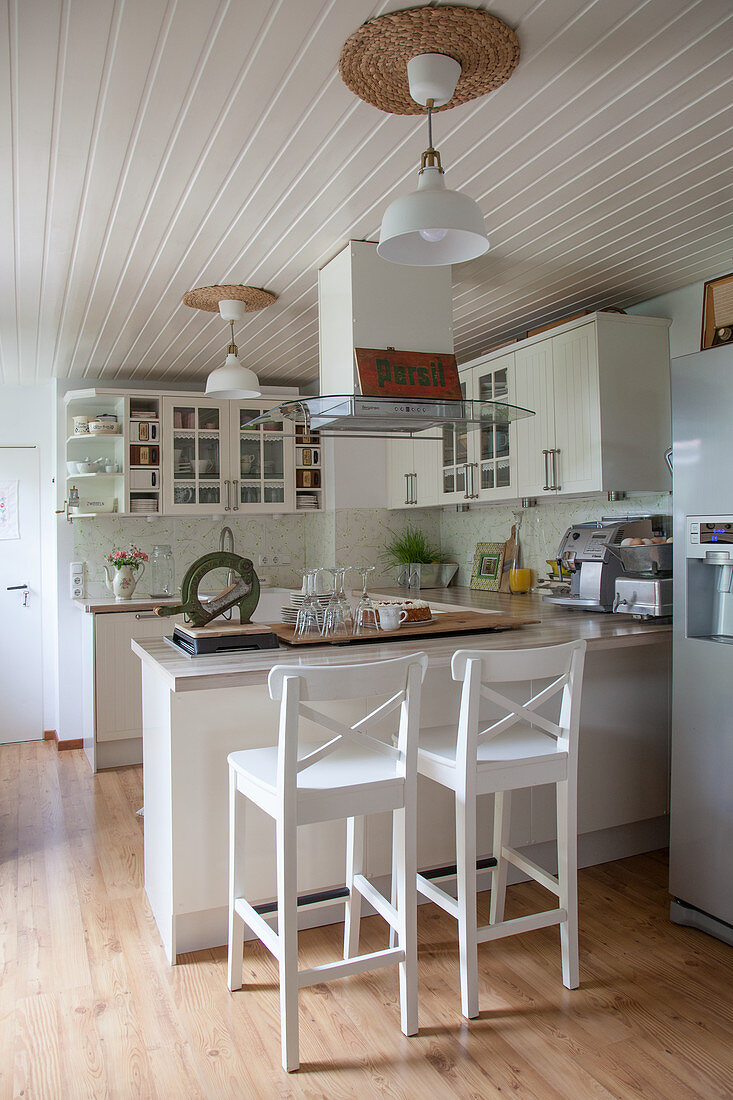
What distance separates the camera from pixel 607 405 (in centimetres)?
347

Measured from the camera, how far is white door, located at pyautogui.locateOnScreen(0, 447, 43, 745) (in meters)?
5.50

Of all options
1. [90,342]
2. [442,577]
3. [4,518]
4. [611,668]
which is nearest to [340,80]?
[611,668]

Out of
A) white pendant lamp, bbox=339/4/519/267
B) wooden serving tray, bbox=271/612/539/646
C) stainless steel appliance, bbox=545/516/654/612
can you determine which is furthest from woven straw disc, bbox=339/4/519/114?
stainless steel appliance, bbox=545/516/654/612

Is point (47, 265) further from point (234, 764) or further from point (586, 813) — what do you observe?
point (586, 813)

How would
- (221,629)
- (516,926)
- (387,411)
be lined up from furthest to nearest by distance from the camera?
(387,411)
(221,629)
(516,926)

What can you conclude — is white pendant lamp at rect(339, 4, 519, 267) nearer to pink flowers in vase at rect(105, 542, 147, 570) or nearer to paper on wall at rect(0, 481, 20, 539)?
pink flowers in vase at rect(105, 542, 147, 570)

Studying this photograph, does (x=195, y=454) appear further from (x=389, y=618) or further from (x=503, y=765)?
(x=503, y=765)

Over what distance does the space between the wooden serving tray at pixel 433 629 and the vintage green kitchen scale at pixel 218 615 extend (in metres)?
0.14

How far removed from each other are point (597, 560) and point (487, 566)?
1.41 m

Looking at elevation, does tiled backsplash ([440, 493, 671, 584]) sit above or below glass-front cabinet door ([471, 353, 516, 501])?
below

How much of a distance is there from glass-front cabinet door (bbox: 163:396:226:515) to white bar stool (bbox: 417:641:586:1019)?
11.2 ft

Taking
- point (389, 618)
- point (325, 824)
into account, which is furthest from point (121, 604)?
point (325, 824)

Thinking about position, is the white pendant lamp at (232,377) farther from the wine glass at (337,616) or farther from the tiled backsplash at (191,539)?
the tiled backsplash at (191,539)

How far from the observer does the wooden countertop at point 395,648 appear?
2.29 metres
